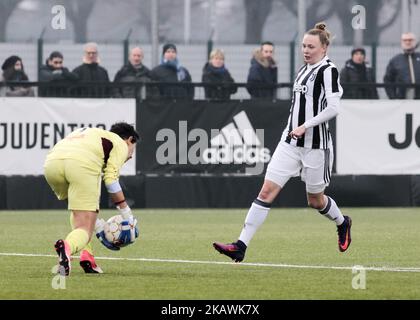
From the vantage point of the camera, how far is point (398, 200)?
77.4ft

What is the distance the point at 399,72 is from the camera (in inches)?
928

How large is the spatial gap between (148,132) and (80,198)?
1069 cm

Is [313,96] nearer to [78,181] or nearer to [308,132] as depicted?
[308,132]

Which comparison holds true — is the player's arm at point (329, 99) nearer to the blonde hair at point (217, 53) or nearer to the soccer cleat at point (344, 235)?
the soccer cleat at point (344, 235)

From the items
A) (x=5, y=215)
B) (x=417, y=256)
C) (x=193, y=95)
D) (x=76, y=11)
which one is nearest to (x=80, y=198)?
(x=417, y=256)

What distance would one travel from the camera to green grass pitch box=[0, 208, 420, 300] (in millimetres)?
11016

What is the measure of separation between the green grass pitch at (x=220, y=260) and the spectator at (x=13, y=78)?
213 cm

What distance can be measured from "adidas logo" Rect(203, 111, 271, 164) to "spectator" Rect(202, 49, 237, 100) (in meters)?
0.43

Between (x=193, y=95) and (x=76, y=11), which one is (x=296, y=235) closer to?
(x=193, y=95)

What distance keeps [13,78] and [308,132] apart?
32.5 ft

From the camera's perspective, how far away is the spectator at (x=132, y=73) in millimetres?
22812
